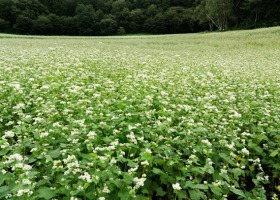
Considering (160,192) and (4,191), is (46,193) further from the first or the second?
(160,192)

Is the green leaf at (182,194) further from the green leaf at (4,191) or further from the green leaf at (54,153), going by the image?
the green leaf at (4,191)

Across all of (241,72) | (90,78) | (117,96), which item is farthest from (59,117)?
(241,72)

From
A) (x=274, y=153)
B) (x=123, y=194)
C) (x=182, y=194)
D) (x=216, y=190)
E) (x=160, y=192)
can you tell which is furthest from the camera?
(x=274, y=153)

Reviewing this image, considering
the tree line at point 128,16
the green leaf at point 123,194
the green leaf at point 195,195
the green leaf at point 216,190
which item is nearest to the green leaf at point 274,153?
the green leaf at point 216,190

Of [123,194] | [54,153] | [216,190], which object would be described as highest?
[54,153]

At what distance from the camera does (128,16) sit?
86625 millimetres

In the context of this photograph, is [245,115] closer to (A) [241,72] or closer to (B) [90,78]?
(B) [90,78]

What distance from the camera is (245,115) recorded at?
6.11 meters

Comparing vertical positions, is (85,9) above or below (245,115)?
above

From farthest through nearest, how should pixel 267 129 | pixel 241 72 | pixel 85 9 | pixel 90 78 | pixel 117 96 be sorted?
pixel 85 9, pixel 241 72, pixel 90 78, pixel 117 96, pixel 267 129

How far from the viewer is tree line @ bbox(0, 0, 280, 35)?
66.8m

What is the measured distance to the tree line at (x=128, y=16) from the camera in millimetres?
66812

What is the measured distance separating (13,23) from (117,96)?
8611cm

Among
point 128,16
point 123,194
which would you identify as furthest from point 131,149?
point 128,16
